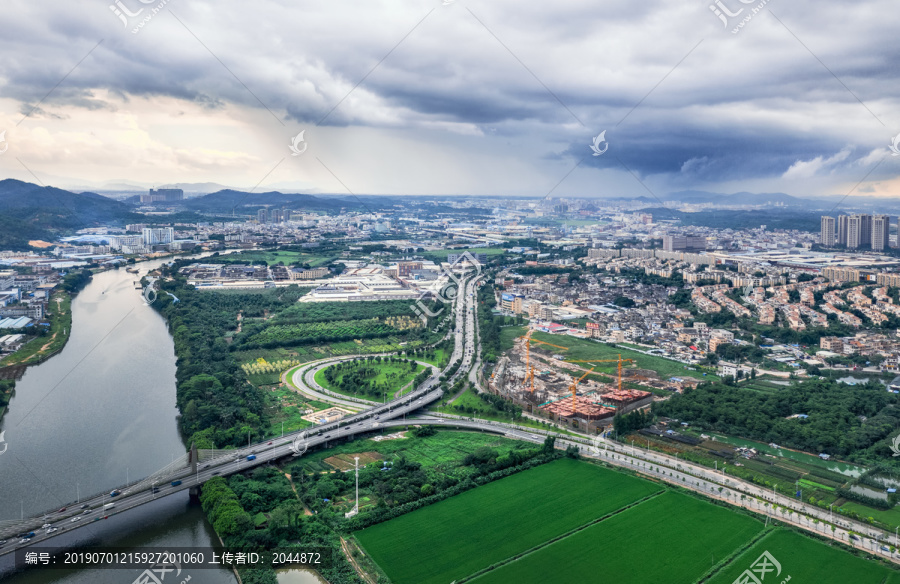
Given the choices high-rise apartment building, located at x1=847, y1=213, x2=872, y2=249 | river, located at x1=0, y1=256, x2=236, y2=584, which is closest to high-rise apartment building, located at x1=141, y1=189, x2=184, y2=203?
river, located at x1=0, y1=256, x2=236, y2=584

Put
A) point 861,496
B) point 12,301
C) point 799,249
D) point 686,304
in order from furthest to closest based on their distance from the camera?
point 799,249, point 686,304, point 12,301, point 861,496

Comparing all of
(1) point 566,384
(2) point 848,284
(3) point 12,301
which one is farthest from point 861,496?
(3) point 12,301

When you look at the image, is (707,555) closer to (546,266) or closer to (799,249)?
(546,266)

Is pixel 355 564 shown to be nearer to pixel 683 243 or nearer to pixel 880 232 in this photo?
pixel 683 243

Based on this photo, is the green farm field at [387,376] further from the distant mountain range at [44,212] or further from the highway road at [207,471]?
the distant mountain range at [44,212]

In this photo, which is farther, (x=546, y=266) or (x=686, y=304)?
(x=546, y=266)
